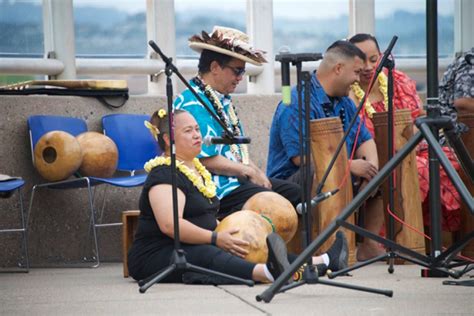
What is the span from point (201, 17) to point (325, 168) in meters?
3.00

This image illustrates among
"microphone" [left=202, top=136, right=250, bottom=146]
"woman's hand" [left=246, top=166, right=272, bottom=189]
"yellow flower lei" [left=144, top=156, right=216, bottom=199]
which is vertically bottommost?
"woman's hand" [left=246, top=166, right=272, bottom=189]

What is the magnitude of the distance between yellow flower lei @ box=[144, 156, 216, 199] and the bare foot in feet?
4.54

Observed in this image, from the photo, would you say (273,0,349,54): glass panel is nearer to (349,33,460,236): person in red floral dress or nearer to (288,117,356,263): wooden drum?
(349,33,460,236): person in red floral dress

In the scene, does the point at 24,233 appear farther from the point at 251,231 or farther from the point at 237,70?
the point at 251,231

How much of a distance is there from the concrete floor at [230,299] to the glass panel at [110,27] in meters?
2.82

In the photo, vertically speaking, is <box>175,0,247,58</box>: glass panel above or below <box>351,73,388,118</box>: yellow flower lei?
above

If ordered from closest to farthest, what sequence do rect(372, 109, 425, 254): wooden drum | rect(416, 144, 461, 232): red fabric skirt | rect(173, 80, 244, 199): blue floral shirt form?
rect(173, 80, 244, 199): blue floral shirt, rect(372, 109, 425, 254): wooden drum, rect(416, 144, 461, 232): red fabric skirt

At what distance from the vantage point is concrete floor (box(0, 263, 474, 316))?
15.6ft

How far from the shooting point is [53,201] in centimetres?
770

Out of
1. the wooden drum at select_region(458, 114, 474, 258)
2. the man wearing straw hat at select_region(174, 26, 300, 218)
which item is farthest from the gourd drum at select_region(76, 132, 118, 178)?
Answer: the wooden drum at select_region(458, 114, 474, 258)

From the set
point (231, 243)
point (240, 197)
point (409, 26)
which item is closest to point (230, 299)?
point (231, 243)

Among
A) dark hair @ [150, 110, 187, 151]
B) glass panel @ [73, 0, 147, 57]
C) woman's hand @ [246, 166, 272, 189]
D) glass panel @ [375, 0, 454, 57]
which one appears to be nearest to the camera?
dark hair @ [150, 110, 187, 151]

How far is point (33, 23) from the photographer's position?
8.43m

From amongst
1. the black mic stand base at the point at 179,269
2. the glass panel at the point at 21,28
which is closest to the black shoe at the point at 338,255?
the black mic stand base at the point at 179,269
